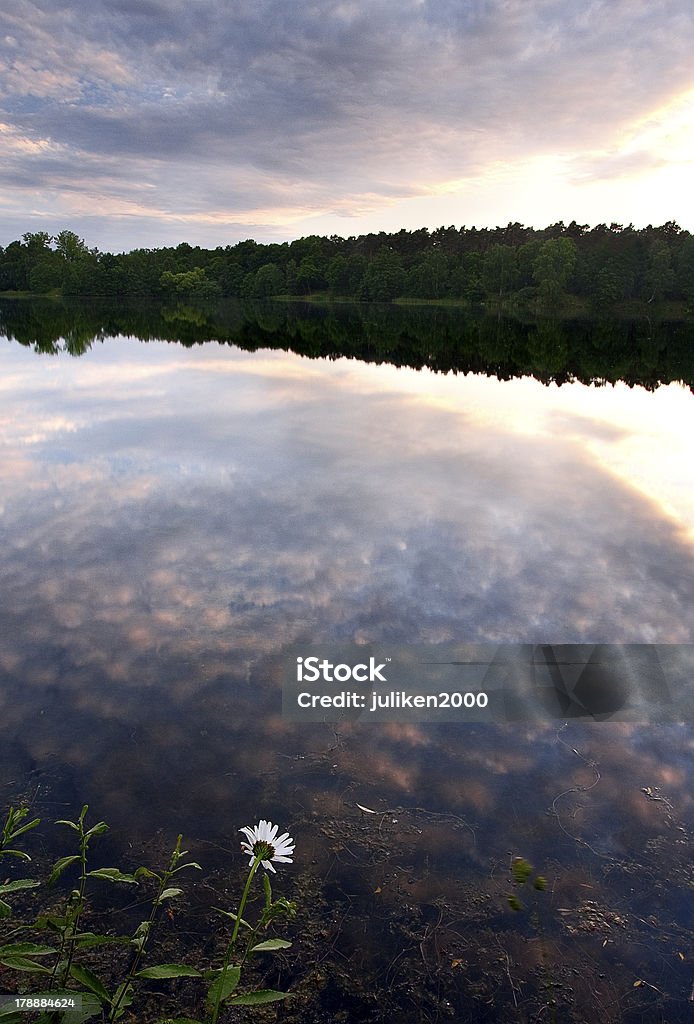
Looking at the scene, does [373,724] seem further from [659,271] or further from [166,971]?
[659,271]

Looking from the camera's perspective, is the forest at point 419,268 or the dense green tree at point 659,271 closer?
the dense green tree at point 659,271

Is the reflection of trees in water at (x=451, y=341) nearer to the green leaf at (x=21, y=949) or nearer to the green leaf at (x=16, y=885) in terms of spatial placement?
the green leaf at (x=16, y=885)

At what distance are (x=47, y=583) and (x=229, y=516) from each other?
3.81m

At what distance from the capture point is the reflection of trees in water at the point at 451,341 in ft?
126

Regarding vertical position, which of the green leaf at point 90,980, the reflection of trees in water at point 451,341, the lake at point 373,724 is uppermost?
the reflection of trees in water at point 451,341

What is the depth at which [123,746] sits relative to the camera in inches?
236

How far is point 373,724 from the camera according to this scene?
652cm

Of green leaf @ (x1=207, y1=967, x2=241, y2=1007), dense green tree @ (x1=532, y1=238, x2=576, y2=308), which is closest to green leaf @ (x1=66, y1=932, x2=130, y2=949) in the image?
green leaf @ (x1=207, y1=967, x2=241, y2=1007)

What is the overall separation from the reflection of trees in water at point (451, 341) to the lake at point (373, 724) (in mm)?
19951

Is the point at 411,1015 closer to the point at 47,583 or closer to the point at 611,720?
the point at 611,720

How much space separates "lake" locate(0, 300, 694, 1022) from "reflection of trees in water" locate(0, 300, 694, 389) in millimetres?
19951

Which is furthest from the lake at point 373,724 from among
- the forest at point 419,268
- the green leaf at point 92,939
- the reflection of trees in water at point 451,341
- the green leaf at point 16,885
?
the forest at point 419,268

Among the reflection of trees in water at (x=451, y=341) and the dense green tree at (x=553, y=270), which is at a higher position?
the dense green tree at (x=553, y=270)

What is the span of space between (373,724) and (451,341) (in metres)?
49.6
